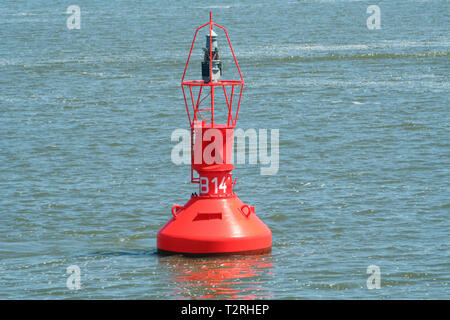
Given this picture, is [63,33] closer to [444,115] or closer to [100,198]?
[444,115]

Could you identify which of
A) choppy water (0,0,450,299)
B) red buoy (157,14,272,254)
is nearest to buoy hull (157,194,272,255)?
red buoy (157,14,272,254)

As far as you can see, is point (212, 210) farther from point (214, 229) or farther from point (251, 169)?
point (251, 169)

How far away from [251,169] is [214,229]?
12.4m

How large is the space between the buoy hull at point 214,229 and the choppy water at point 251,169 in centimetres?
28

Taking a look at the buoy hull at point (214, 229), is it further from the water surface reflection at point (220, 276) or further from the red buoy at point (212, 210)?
the water surface reflection at point (220, 276)

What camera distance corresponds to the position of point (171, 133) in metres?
41.9

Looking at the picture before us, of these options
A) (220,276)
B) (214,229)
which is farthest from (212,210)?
(220,276)

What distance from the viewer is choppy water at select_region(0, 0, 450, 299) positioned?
21422 millimetres

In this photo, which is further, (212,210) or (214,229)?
(212,210)

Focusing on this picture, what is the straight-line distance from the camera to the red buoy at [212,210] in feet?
70.2

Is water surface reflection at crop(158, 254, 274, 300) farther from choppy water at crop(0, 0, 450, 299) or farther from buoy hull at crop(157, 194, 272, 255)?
buoy hull at crop(157, 194, 272, 255)

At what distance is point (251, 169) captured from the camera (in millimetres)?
33688

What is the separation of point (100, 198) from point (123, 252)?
6527 millimetres

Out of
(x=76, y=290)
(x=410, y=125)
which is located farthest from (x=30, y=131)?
(x=76, y=290)
